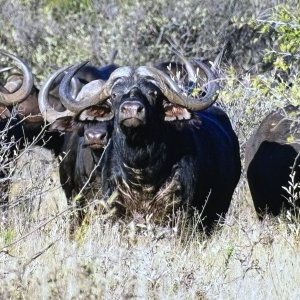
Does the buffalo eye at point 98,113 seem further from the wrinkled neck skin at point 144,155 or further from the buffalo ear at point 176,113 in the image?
the buffalo ear at point 176,113

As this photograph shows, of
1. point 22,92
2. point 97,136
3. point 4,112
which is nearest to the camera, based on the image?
point 97,136

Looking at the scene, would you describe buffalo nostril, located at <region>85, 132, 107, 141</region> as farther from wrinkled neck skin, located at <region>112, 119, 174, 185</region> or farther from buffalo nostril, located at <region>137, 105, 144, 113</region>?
buffalo nostril, located at <region>137, 105, 144, 113</region>

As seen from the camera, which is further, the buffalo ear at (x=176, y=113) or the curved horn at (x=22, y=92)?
the curved horn at (x=22, y=92)

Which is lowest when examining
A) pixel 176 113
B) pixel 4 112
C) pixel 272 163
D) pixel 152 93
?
pixel 272 163

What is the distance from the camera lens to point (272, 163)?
35.9ft

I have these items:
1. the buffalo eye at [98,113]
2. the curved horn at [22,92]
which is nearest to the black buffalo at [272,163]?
the buffalo eye at [98,113]

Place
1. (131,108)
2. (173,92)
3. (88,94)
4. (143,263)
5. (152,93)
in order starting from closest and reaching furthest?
(143,263) < (131,108) < (152,93) < (173,92) < (88,94)

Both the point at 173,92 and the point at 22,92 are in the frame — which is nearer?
the point at 173,92

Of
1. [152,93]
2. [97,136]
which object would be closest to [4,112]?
[97,136]

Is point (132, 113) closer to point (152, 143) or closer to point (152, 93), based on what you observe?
point (152, 93)

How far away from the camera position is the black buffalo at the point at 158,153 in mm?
9062

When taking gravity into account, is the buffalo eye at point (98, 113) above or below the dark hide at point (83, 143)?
above

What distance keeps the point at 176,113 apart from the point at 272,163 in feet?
6.22

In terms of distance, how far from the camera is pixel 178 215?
8992 millimetres
